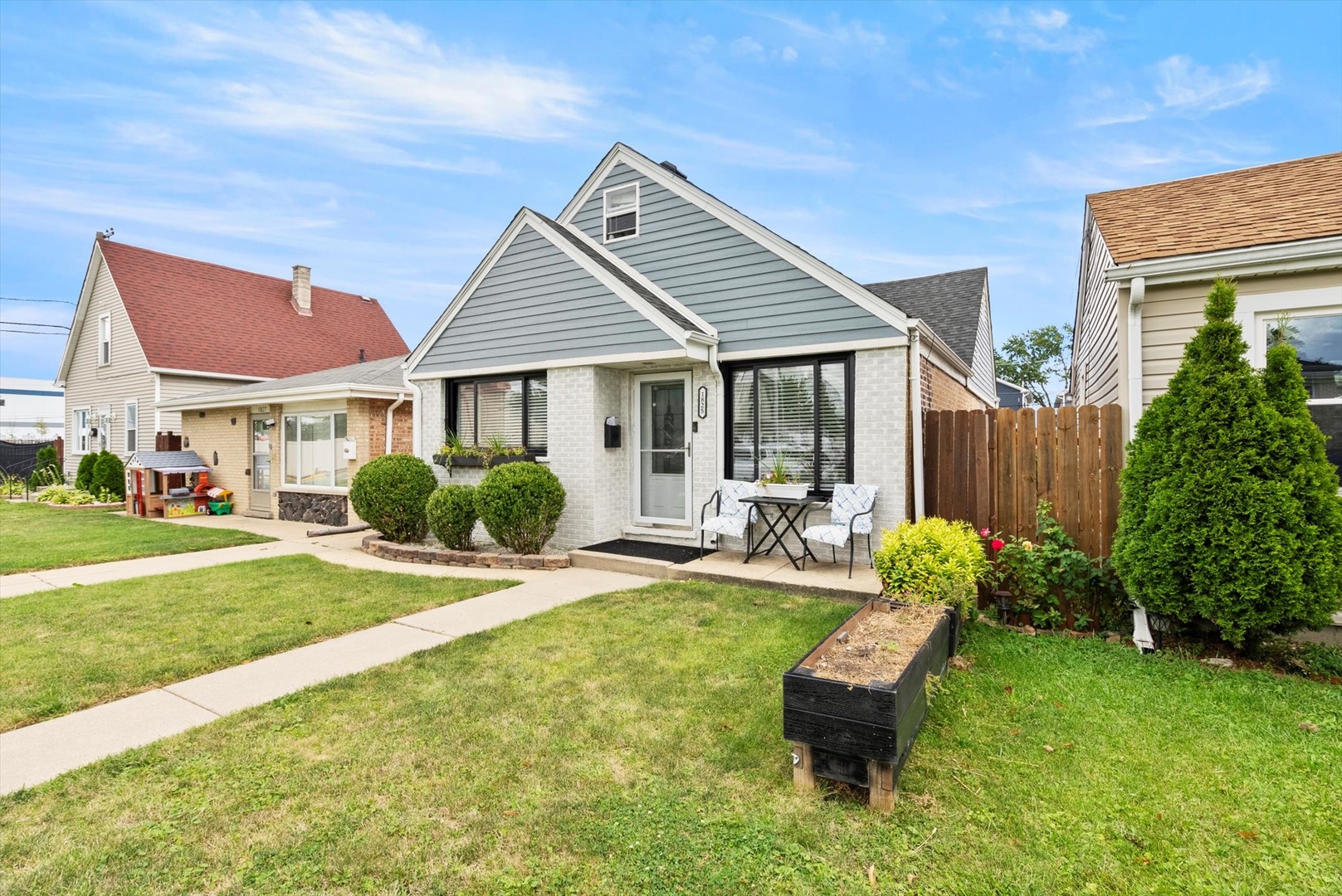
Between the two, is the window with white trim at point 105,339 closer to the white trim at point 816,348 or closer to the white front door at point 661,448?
the white front door at point 661,448

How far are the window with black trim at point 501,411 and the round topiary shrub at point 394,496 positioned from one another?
1014 millimetres

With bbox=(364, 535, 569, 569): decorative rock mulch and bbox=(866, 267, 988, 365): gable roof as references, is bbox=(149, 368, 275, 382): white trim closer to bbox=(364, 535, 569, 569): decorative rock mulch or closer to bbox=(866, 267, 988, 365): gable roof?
bbox=(364, 535, 569, 569): decorative rock mulch

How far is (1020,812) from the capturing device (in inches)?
101

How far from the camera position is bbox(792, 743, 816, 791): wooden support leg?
2.73m

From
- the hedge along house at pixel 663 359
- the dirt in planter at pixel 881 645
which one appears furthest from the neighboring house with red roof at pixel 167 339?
the dirt in planter at pixel 881 645

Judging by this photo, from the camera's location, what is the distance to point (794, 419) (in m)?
7.44

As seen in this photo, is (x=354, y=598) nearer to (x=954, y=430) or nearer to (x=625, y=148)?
(x=954, y=430)

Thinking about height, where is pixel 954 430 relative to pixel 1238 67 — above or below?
below

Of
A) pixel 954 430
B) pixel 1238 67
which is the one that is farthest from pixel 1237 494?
pixel 1238 67

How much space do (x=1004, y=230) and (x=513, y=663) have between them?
19151 millimetres

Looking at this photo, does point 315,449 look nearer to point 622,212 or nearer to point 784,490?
point 622,212

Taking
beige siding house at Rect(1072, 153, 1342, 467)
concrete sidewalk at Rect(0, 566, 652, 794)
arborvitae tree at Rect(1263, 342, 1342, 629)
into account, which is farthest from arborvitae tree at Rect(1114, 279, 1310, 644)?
concrete sidewalk at Rect(0, 566, 652, 794)

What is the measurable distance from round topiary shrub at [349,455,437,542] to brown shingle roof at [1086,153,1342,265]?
8688 mm

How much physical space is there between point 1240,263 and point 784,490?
435 cm
